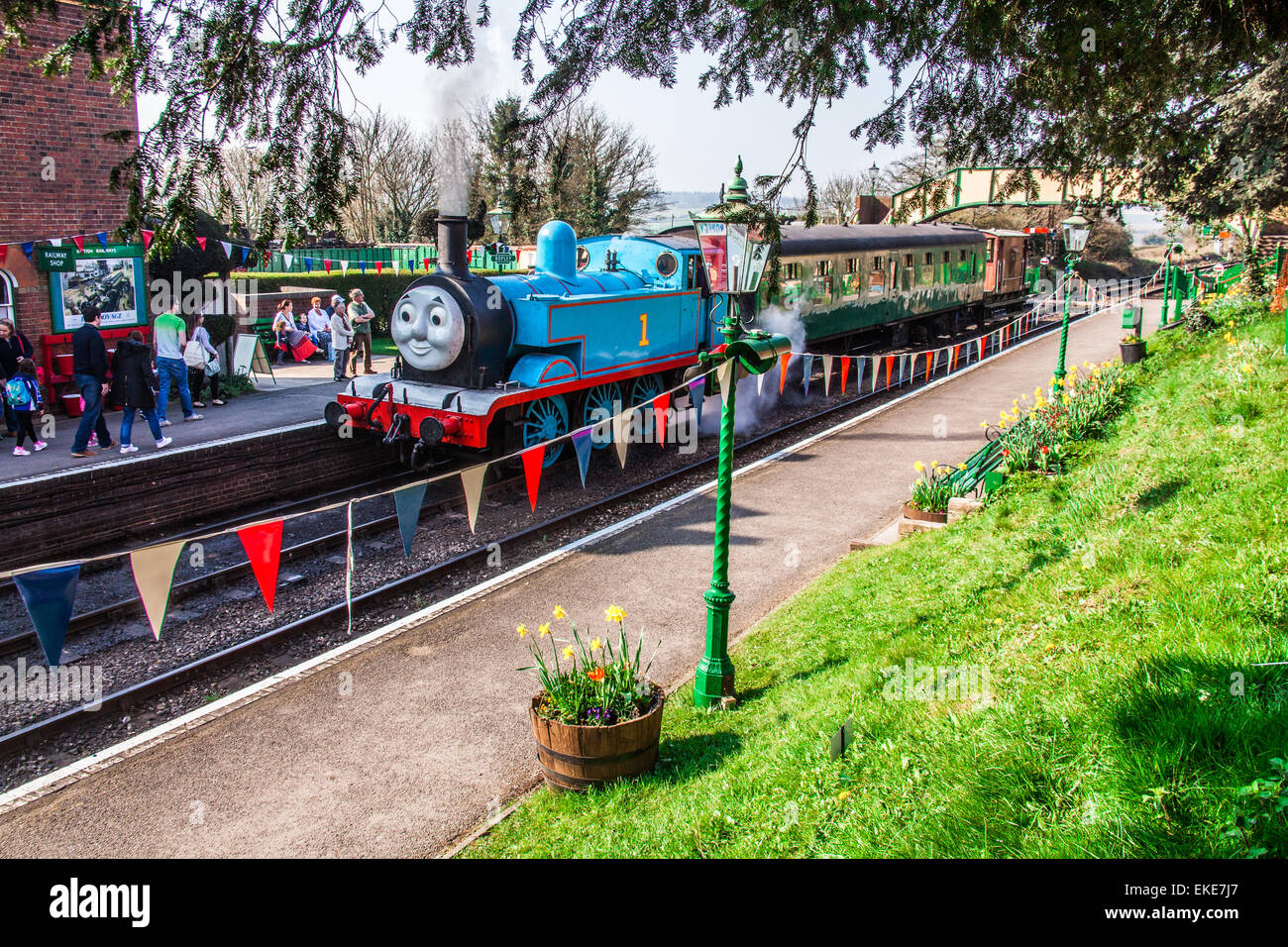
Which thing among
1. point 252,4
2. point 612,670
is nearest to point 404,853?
point 612,670

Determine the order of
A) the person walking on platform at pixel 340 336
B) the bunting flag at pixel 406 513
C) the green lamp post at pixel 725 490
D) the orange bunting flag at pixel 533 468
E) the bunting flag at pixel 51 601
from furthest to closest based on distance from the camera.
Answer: the person walking on platform at pixel 340 336, the orange bunting flag at pixel 533 468, the bunting flag at pixel 406 513, the green lamp post at pixel 725 490, the bunting flag at pixel 51 601

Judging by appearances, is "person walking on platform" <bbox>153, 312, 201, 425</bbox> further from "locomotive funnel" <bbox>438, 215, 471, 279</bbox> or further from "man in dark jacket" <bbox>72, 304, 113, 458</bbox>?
"locomotive funnel" <bbox>438, 215, 471, 279</bbox>

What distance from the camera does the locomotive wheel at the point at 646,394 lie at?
1392 cm

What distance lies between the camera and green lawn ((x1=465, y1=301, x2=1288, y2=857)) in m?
3.44

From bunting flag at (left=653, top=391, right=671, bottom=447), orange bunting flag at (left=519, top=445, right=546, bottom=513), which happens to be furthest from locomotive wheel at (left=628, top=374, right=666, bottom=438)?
orange bunting flag at (left=519, top=445, right=546, bottom=513)

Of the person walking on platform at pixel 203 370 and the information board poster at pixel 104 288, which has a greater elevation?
the information board poster at pixel 104 288

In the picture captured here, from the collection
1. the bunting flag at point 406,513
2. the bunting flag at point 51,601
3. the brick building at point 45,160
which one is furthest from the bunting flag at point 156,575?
the brick building at point 45,160

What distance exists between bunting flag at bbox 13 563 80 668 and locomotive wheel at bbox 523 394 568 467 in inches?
252

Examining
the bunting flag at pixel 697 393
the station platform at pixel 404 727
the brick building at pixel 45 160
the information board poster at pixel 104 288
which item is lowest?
the station platform at pixel 404 727

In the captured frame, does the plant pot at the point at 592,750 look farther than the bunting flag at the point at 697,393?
No

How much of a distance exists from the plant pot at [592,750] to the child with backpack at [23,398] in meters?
9.04

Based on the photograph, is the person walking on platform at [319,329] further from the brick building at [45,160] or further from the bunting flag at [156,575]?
the bunting flag at [156,575]

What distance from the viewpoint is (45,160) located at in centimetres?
1258

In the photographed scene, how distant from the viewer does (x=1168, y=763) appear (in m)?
3.42
